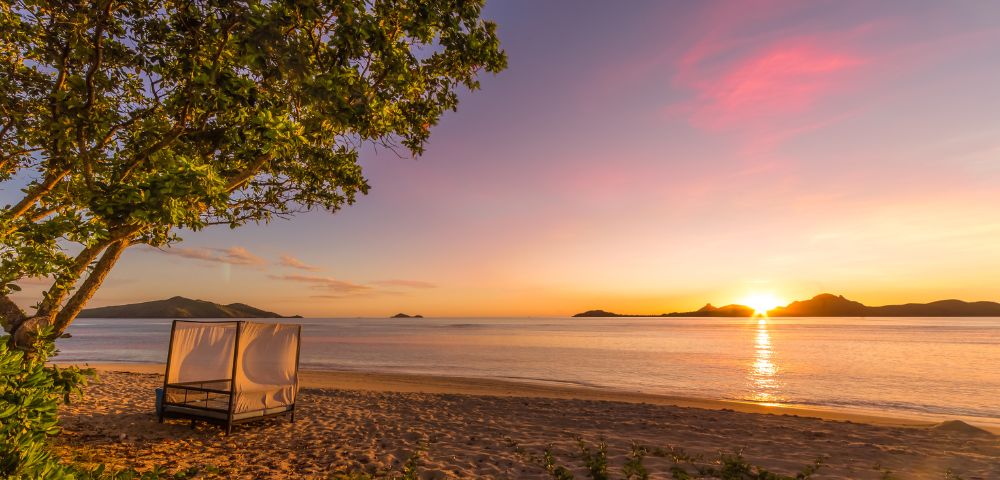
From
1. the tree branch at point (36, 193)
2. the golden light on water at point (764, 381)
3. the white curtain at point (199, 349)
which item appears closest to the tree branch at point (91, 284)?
the tree branch at point (36, 193)

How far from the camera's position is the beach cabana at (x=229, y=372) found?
10.9 m

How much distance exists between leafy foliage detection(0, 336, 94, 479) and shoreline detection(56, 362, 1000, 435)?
1792 centimetres

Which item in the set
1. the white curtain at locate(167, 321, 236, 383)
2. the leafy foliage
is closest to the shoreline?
the white curtain at locate(167, 321, 236, 383)

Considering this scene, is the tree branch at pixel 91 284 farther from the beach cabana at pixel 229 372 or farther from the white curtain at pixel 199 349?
the white curtain at pixel 199 349

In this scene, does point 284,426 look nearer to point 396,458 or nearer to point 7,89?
point 396,458

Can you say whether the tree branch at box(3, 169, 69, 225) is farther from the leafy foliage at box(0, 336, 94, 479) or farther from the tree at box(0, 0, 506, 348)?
the leafy foliage at box(0, 336, 94, 479)

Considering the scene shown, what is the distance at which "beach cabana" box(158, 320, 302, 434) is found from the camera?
1091cm

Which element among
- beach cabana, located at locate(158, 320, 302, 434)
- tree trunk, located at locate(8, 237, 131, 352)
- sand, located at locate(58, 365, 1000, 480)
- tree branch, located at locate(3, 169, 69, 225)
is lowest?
sand, located at locate(58, 365, 1000, 480)

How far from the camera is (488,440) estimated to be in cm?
1109

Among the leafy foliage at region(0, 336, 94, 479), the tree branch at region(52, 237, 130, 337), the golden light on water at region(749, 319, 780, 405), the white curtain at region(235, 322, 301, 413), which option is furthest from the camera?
the golden light on water at region(749, 319, 780, 405)

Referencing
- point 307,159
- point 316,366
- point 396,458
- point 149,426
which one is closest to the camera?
point 307,159

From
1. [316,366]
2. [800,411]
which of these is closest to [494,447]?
[800,411]

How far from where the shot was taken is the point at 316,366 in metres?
34.2

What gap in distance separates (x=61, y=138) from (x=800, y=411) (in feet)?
78.6
